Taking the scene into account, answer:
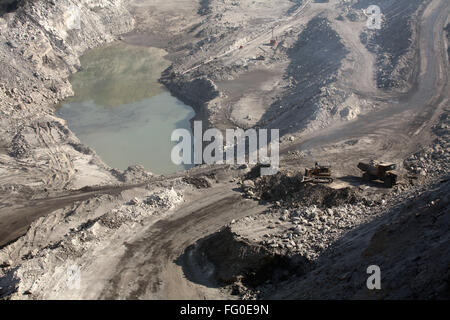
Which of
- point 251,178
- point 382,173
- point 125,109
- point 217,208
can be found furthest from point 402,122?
point 125,109

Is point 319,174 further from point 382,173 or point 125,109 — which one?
point 125,109

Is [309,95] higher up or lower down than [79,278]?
higher up

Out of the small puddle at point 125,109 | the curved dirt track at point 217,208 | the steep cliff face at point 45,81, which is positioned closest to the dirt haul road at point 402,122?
the curved dirt track at point 217,208

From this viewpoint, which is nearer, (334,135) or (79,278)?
(79,278)

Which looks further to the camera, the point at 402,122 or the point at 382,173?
the point at 402,122

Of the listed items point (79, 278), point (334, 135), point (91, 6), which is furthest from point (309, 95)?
point (91, 6)

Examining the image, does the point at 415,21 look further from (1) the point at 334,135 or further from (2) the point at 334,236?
(2) the point at 334,236

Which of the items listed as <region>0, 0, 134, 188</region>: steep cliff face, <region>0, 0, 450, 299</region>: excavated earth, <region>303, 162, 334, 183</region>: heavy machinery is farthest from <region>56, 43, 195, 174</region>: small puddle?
<region>303, 162, 334, 183</region>: heavy machinery
